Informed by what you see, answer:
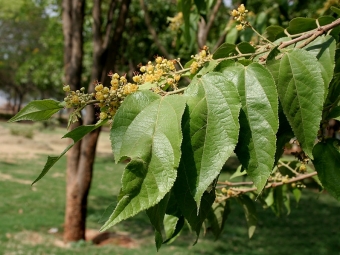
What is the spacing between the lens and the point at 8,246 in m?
4.91

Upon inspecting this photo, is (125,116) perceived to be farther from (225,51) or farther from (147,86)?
(225,51)

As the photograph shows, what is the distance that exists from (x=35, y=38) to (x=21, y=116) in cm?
3008

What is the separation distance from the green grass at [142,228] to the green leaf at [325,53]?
4347 mm

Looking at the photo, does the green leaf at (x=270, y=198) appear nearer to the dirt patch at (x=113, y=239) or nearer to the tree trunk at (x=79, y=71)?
the tree trunk at (x=79, y=71)

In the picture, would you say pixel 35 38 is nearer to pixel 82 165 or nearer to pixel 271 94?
pixel 82 165

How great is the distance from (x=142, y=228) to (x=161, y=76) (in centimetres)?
573

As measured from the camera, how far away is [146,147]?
615 mm

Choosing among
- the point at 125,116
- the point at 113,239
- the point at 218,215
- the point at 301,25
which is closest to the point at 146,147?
the point at 125,116

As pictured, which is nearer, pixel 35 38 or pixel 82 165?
pixel 82 165

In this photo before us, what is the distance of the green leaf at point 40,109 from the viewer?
74 centimetres

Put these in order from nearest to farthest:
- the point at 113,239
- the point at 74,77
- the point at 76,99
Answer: the point at 76,99 < the point at 74,77 < the point at 113,239

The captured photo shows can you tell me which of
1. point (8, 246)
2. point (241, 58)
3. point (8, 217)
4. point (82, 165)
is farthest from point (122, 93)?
point (8, 217)

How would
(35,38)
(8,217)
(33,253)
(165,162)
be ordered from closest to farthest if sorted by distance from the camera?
(165,162) → (33,253) → (8,217) → (35,38)

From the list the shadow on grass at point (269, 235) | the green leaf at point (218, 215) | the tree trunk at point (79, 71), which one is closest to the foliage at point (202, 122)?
the green leaf at point (218, 215)
